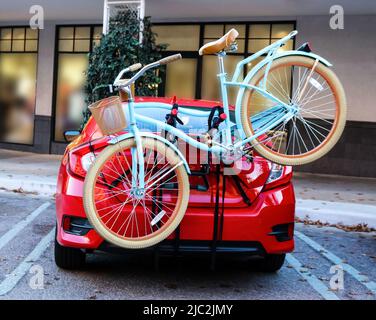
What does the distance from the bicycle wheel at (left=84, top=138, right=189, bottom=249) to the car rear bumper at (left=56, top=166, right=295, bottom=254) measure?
0.19 meters

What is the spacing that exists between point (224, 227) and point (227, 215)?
9 centimetres

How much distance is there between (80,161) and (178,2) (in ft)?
A: 24.9

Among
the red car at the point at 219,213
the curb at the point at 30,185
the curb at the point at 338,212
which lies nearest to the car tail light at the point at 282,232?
the red car at the point at 219,213

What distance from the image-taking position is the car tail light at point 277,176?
4.03 meters

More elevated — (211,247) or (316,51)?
(316,51)

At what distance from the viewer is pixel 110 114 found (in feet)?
11.6

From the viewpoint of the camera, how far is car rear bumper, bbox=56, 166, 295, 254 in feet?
12.5

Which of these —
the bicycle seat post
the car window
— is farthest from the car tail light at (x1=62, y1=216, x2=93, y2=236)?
the bicycle seat post

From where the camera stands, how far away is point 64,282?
4.17 metres

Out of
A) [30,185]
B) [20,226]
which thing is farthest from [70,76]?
[20,226]
